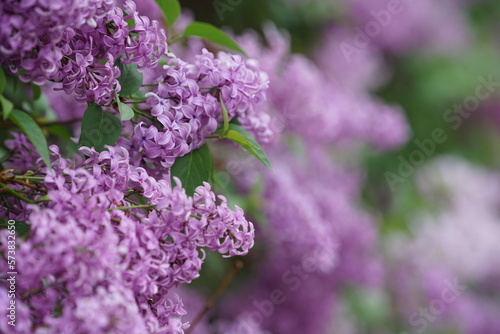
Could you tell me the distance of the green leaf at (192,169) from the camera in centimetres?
84

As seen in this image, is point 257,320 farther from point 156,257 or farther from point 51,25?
point 51,25

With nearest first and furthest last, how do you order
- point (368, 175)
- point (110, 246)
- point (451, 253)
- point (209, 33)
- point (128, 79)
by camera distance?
point (110, 246)
point (128, 79)
point (209, 33)
point (368, 175)
point (451, 253)

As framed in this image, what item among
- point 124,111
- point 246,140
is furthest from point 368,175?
point 124,111

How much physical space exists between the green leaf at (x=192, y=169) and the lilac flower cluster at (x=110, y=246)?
0.16 feet

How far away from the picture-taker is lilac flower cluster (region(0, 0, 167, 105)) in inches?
27.0

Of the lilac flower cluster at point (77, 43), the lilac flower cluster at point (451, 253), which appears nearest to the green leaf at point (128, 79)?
the lilac flower cluster at point (77, 43)

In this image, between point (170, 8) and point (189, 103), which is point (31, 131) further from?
point (170, 8)

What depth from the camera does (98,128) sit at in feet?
2.72

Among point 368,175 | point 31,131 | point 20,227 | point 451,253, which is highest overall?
point 31,131

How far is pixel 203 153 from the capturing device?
0.86 m

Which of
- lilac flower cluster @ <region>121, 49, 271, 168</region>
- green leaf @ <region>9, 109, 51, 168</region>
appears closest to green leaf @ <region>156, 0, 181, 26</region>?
lilac flower cluster @ <region>121, 49, 271, 168</region>

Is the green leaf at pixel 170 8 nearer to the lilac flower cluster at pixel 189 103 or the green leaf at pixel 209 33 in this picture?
the green leaf at pixel 209 33

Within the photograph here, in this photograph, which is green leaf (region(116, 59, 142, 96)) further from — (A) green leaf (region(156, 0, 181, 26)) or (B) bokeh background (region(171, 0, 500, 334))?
(B) bokeh background (region(171, 0, 500, 334))

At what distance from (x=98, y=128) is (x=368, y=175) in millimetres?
2125
